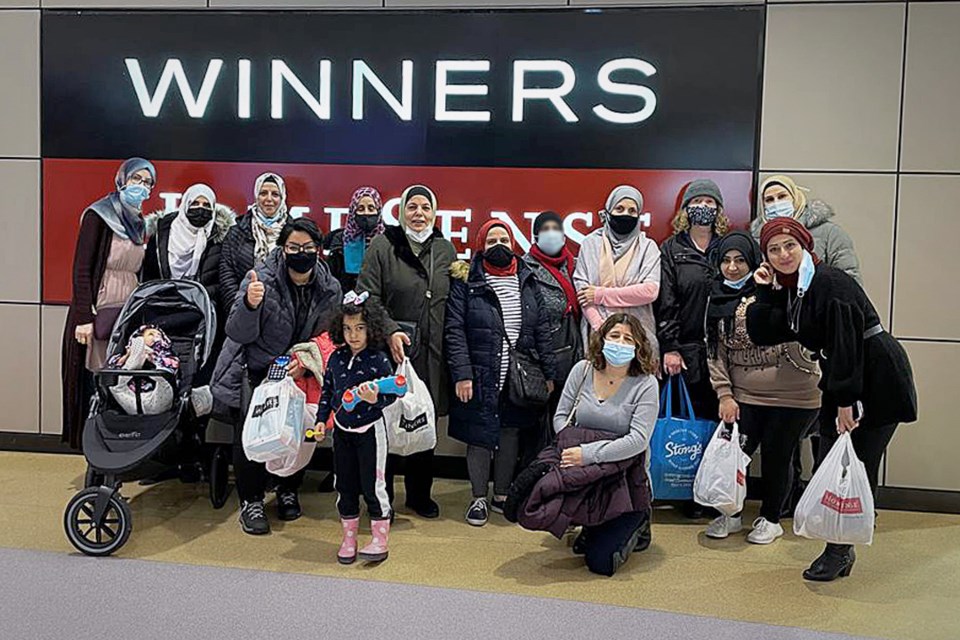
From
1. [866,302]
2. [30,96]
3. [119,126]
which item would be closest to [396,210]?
[119,126]

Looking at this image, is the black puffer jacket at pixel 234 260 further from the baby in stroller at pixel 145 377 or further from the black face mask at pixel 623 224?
the black face mask at pixel 623 224

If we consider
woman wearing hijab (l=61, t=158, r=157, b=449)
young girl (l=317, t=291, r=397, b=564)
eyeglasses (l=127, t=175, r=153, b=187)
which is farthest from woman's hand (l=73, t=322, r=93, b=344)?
young girl (l=317, t=291, r=397, b=564)

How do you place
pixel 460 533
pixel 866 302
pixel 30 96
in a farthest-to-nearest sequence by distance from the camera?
pixel 30 96
pixel 460 533
pixel 866 302

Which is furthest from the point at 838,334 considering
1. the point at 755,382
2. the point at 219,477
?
the point at 219,477

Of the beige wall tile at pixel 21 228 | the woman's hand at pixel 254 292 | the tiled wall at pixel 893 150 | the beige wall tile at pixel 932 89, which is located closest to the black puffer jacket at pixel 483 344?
the woman's hand at pixel 254 292

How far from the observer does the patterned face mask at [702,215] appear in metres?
5.36

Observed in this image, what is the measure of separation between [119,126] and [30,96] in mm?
624

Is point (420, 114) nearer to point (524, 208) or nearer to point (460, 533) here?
point (524, 208)

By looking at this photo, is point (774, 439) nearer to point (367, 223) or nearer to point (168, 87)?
point (367, 223)

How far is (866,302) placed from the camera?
4.29 meters

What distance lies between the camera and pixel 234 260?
17.9ft

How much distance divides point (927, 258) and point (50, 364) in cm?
536

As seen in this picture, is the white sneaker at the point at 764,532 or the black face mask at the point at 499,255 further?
the black face mask at the point at 499,255

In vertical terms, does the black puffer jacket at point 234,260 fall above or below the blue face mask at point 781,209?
below
